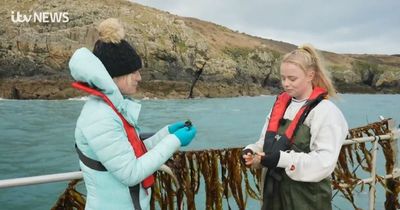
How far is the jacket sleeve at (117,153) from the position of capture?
1.83m

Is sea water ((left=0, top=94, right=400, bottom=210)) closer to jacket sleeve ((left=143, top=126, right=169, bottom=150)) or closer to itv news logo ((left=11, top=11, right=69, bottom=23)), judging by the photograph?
jacket sleeve ((left=143, top=126, right=169, bottom=150))

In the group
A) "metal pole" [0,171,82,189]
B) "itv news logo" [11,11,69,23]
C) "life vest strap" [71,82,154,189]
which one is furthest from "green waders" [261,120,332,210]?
"itv news logo" [11,11,69,23]

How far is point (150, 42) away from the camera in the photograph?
68.1 metres

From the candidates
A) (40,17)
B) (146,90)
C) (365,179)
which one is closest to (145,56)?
(146,90)

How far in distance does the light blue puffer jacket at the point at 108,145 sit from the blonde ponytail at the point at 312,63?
34.3 inches

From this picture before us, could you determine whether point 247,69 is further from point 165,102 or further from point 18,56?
point 18,56

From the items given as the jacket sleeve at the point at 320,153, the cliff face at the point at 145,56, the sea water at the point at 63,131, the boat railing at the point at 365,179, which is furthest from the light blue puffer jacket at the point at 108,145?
the cliff face at the point at 145,56

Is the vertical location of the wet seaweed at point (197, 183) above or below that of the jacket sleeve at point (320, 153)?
below

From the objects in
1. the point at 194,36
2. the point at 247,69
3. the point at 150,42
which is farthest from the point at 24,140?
the point at 247,69

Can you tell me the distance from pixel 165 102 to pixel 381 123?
5320 centimetres

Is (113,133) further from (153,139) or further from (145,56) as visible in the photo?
(145,56)

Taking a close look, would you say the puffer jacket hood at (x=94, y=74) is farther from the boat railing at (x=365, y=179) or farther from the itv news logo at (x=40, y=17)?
the itv news logo at (x=40, y=17)

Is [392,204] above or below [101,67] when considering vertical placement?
below

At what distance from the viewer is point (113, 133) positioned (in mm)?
1845
